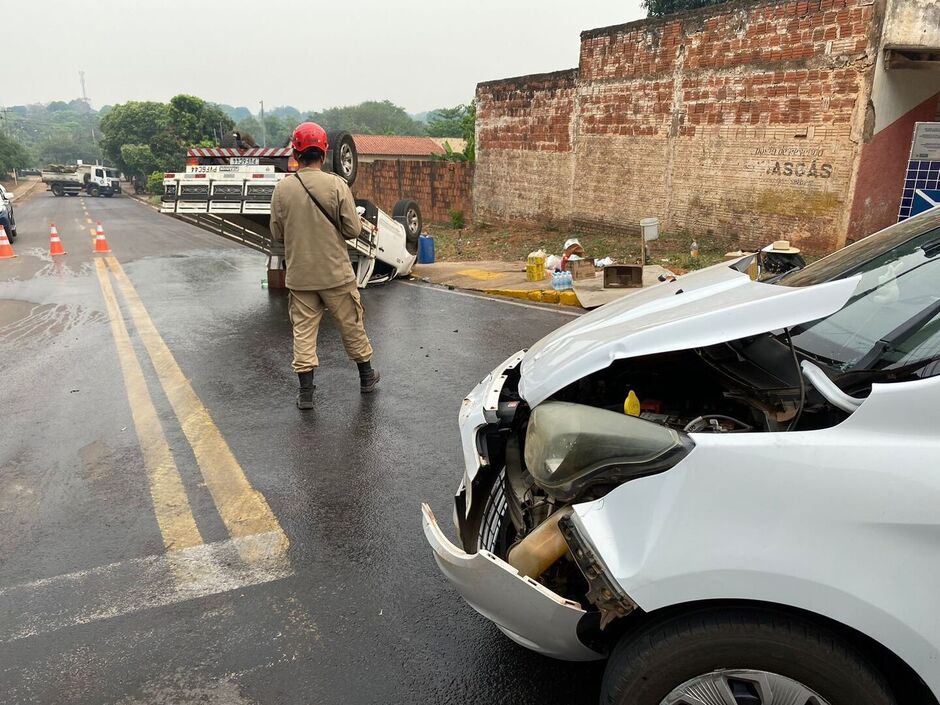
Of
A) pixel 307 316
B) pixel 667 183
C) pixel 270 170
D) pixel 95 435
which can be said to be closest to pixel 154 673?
pixel 95 435

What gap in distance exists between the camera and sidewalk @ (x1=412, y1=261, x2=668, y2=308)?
8945mm

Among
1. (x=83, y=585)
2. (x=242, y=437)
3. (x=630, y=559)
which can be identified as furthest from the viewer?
(x=242, y=437)

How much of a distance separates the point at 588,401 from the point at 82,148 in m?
143

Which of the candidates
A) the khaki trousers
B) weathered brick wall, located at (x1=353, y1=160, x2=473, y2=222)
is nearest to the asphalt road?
the khaki trousers

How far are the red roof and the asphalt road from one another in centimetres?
4645

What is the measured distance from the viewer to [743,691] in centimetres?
166

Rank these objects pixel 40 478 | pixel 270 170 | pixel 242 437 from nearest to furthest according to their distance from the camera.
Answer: pixel 40 478
pixel 242 437
pixel 270 170

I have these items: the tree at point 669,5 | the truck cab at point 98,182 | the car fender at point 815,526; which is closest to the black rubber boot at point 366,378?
the car fender at point 815,526

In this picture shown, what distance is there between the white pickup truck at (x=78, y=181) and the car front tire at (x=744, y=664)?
52342mm

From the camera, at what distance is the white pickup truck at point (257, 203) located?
8383 millimetres

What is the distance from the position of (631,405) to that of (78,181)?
171 feet

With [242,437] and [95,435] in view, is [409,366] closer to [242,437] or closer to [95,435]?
[242,437]

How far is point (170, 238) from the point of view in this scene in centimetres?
1825

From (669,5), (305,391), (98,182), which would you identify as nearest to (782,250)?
(305,391)
